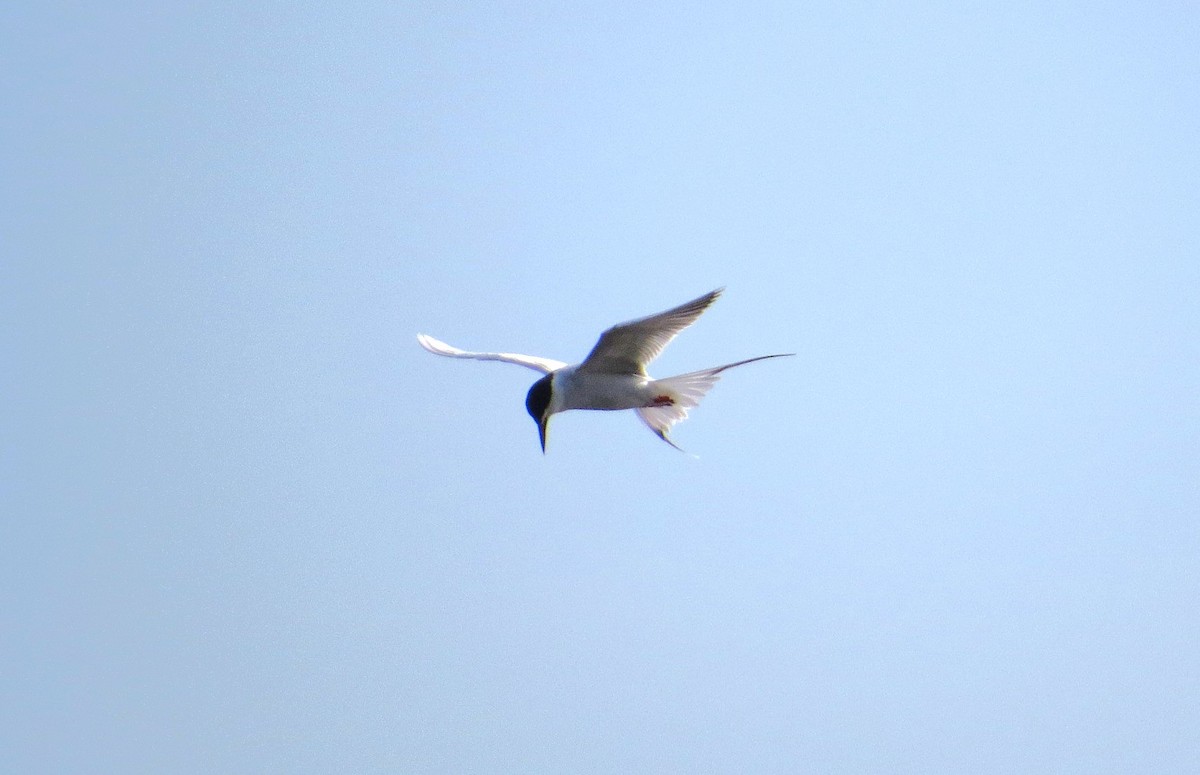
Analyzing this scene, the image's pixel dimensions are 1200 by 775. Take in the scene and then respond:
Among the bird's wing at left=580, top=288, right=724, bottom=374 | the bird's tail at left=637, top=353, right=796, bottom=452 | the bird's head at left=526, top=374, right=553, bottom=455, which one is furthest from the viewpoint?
the bird's head at left=526, top=374, right=553, bottom=455

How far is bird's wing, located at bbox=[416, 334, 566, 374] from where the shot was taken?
886cm

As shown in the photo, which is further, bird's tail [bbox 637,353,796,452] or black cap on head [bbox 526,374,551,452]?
black cap on head [bbox 526,374,551,452]

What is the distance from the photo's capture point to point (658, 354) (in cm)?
771

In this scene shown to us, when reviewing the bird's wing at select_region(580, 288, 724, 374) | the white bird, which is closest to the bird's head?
the white bird

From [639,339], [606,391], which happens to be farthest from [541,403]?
[639,339]

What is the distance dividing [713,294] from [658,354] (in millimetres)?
804

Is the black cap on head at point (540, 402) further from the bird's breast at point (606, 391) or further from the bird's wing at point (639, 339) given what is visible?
the bird's wing at point (639, 339)

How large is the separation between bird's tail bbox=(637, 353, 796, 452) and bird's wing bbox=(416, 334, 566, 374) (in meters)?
0.70

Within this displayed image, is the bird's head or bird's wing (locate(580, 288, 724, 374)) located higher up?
bird's wing (locate(580, 288, 724, 374))

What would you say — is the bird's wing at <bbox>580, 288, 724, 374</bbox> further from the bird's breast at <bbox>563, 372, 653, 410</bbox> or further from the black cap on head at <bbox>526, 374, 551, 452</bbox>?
the black cap on head at <bbox>526, 374, 551, 452</bbox>

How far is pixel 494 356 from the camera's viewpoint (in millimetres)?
9508

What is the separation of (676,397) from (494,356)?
2027mm

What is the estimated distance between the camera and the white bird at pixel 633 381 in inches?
288

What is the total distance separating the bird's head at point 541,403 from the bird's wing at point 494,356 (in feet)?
0.69
